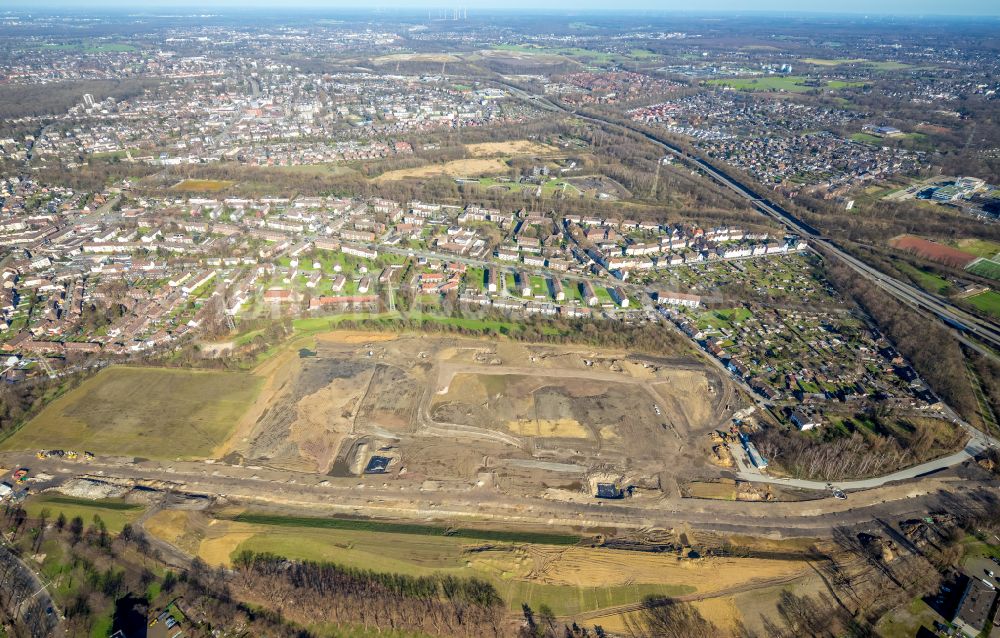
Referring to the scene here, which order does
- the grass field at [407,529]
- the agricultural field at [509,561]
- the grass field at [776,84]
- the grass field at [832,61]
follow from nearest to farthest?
the agricultural field at [509,561] → the grass field at [407,529] → the grass field at [776,84] → the grass field at [832,61]

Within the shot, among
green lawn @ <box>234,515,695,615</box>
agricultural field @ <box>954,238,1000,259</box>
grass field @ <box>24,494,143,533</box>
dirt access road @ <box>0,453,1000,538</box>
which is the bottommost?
green lawn @ <box>234,515,695,615</box>

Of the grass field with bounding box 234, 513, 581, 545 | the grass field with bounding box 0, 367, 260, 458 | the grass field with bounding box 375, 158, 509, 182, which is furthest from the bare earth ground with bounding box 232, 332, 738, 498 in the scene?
the grass field with bounding box 375, 158, 509, 182

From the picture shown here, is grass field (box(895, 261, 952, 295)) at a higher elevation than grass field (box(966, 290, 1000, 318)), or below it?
higher

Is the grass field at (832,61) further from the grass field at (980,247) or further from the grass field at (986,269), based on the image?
the grass field at (986,269)

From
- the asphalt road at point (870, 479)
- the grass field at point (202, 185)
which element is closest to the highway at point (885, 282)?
the asphalt road at point (870, 479)

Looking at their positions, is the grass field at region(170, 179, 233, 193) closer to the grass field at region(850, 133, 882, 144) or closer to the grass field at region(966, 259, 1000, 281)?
the grass field at region(966, 259, 1000, 281)

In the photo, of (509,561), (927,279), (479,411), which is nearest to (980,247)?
(927,279)

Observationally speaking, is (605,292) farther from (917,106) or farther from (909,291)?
(917,106)
